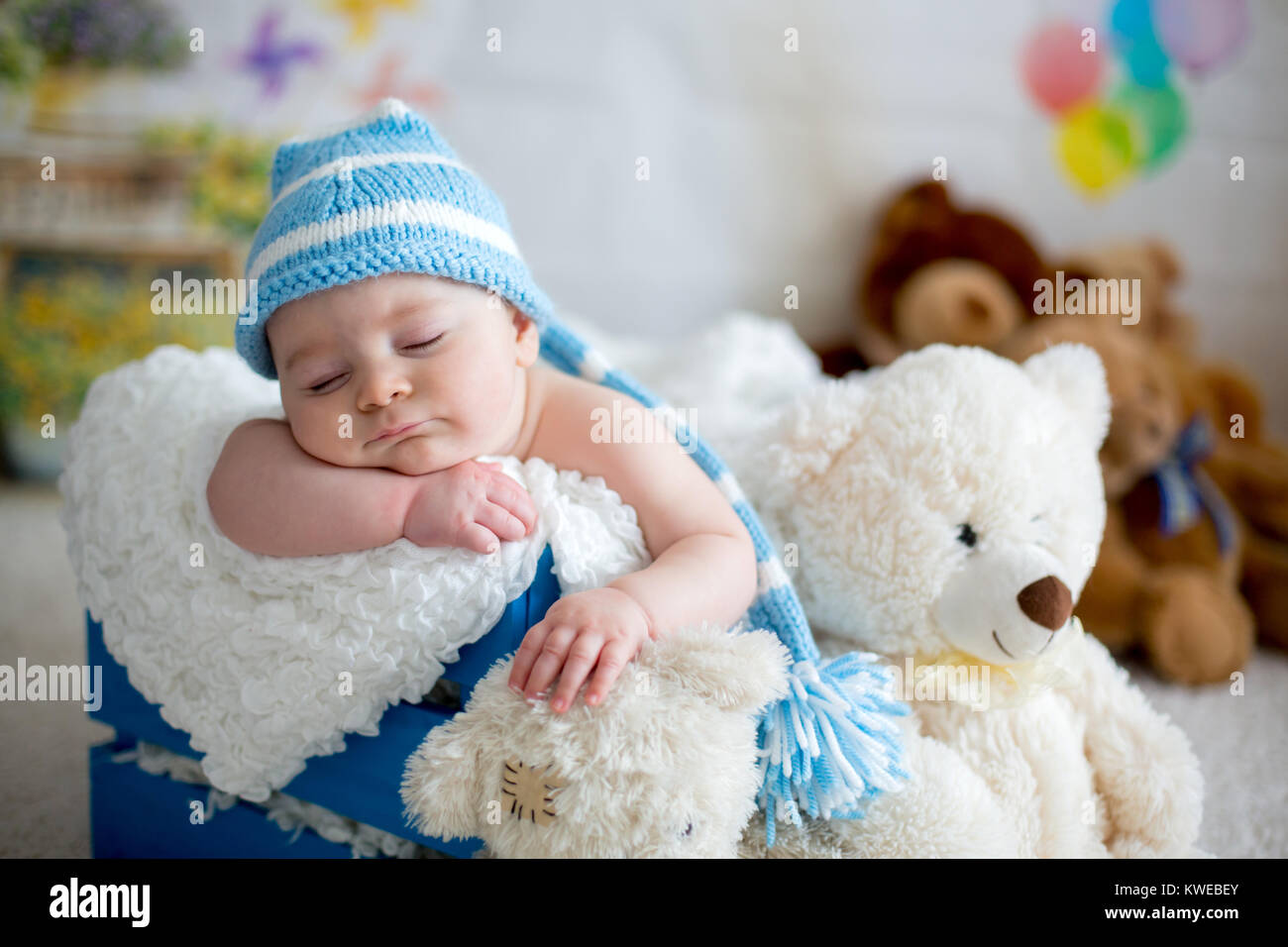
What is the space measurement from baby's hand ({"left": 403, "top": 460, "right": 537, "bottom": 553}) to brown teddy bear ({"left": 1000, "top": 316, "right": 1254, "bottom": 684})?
35.3 inches

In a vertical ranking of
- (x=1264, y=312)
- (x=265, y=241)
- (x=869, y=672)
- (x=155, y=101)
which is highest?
(x=155, y=101)

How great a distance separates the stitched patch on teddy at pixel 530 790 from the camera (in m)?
0.62

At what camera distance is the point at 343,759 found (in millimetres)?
777

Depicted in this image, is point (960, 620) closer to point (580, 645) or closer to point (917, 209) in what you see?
point (580, 645)

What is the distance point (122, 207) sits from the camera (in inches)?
78.9

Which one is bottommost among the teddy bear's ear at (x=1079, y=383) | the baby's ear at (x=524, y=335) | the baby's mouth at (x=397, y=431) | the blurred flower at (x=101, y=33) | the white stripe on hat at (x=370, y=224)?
the baby's mouth at (x=397, y=431)

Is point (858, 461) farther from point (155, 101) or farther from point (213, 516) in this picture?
point (155, 101)

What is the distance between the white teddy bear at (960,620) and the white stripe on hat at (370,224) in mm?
324

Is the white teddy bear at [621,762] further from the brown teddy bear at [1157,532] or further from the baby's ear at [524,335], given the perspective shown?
the brown teddy bear at [1157,532]

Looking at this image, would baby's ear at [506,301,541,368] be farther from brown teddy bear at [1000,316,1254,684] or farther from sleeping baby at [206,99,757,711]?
brown teddy bear at [1000,316,1254,684]

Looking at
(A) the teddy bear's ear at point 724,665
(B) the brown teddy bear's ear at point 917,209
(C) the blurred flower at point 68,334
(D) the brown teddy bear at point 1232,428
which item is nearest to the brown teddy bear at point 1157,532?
(D) the brown teddy bear at point 1232,428

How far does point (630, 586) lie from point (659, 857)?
0.18 m

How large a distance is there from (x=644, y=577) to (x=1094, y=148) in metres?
1.73
